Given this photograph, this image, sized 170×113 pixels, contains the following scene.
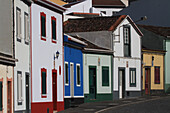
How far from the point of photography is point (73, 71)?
36.5 metres

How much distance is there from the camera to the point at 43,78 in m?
29.6

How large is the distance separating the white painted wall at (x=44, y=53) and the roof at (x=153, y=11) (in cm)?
2602

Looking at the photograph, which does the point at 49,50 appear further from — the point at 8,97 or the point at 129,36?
the point at 129,36

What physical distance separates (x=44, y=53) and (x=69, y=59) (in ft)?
18.5

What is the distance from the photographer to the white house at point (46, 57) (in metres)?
Answer: 28.1

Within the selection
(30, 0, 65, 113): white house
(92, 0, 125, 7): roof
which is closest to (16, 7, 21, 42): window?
(30, 0, 65, 113): white house

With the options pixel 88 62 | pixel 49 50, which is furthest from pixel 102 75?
pixel 49 50

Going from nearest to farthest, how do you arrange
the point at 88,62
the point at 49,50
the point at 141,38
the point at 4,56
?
1. the point at 4,56
2. the point at 49,50
3. the point at 88,62
4. the point at 141,38

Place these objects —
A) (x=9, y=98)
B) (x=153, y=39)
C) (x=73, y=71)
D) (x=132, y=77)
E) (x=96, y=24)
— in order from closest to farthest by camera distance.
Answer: (x=9, y=98) < (x=73, y=71) < (x=96, y=24) < (x=132, y=77) < (x=153, y=39)

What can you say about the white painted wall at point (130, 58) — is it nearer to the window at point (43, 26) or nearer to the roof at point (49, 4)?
the roof at point (49, 4)

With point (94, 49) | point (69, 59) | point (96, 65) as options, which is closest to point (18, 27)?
point (69, 59)

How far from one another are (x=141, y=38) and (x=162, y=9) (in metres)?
8.86

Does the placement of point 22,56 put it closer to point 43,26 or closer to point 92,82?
point 43,26

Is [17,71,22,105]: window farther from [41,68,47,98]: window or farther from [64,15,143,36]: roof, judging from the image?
[64,15,143,36]: roof
